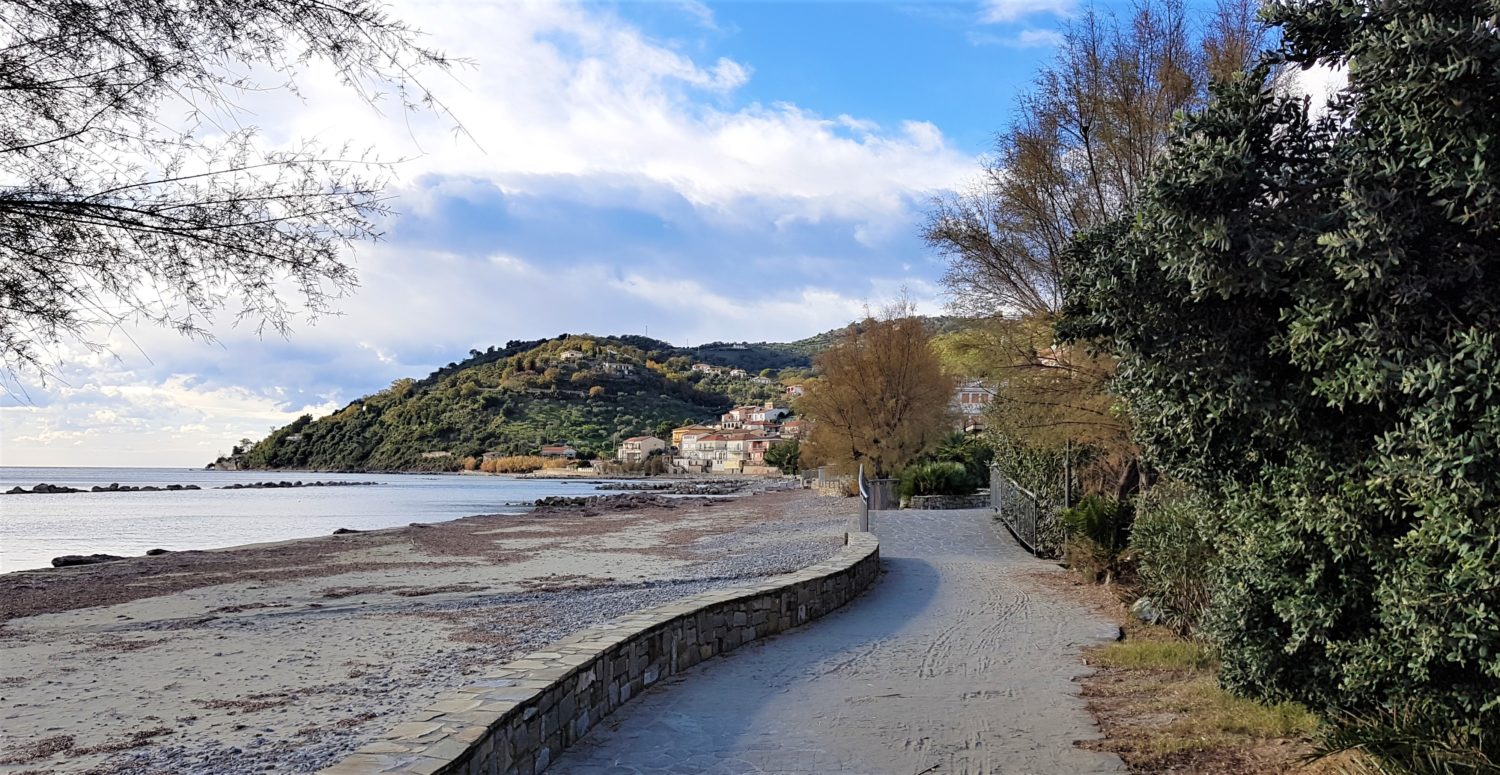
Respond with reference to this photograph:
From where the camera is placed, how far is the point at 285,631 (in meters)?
11.9

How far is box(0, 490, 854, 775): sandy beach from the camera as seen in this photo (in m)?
6.80

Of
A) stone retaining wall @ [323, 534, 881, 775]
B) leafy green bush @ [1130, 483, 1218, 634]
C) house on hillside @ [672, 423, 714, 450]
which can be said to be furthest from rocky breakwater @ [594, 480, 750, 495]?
stone retaining wall @ [323, 534, 881, 775]

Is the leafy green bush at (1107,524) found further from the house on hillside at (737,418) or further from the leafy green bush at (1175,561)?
the house on hillside at (737,418)

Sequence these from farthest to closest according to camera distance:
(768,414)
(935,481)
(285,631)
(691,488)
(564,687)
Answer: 1. (768,414)
2. (691,488)
3. (935,481)
4. (285,631)
5. (564,687)

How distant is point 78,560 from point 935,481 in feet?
75.2

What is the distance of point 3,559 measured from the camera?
25.1 meters

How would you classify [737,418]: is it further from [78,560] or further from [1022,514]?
[1022,514]

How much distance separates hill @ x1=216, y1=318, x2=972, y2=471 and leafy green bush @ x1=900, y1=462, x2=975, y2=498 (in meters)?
88.8

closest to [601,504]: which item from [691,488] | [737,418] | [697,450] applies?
[691,488]

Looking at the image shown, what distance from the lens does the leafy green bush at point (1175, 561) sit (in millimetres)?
9195

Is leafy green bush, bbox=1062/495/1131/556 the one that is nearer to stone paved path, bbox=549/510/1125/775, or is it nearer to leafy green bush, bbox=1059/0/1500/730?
stone paved path, bbox=549/510/1125/775

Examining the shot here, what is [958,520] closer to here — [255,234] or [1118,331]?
[1118,331]

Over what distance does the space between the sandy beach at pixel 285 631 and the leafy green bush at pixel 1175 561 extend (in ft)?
20.5

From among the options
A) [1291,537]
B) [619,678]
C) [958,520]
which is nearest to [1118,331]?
[1291,537]
